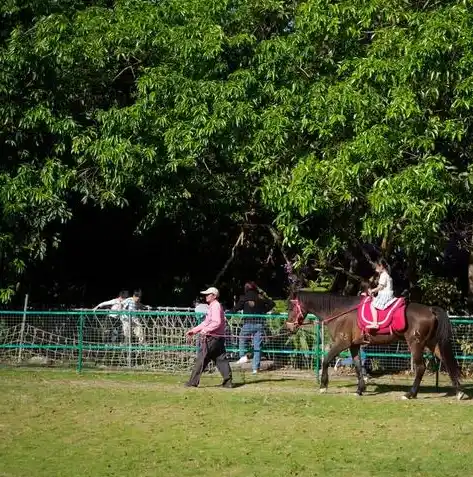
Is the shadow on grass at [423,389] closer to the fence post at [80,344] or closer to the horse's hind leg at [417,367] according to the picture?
the horse's hind leg at [417,367]

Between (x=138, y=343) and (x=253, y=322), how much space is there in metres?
2.36

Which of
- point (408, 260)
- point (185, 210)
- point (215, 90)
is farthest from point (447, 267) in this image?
point (215, 90)

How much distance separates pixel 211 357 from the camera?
1758 centimetres

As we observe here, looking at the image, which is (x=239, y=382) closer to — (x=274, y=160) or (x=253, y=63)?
(x=274, y=160)

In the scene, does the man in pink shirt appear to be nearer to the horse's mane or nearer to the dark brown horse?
the dark brown horse

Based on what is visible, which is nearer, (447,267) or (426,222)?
(426,222)

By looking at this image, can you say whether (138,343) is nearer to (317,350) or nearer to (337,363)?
(317,350)

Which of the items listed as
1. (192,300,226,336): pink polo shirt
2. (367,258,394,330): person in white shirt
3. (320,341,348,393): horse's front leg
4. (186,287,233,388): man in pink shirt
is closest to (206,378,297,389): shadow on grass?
(186,287,233,388): man in pink shirt

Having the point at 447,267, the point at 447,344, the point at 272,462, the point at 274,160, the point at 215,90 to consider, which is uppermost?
the point at 215,90

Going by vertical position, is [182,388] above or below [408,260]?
below

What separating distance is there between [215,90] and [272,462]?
8697 millimetres

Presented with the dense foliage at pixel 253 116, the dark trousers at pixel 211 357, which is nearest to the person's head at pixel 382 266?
the dense foliage at pixel 253 116

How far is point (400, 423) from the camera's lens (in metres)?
13.7

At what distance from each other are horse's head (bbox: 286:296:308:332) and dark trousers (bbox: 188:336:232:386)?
125 centimetres
